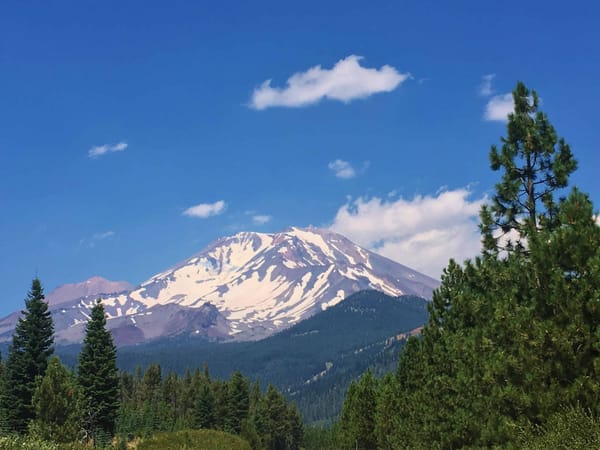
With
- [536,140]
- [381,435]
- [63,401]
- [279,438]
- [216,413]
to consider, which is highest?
[536,140]

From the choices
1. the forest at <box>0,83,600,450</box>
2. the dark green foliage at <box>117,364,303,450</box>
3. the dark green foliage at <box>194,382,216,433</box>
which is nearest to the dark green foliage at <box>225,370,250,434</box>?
the dark green foliage at <box>117,364,303,450</box>

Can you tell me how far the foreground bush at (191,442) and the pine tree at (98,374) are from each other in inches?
371

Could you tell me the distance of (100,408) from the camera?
60.9m

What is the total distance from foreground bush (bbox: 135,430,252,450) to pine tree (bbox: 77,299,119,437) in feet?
30.9

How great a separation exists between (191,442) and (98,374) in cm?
1694

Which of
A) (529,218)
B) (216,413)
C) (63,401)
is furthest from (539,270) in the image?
(216,413)

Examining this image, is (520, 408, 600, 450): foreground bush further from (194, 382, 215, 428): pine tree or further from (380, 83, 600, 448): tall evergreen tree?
(194, 382, 215, 428): pine tree

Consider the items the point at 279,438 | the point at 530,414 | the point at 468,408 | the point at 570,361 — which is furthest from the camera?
the point at 279,438

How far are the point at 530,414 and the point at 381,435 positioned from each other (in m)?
30.2

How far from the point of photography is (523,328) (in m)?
17.0

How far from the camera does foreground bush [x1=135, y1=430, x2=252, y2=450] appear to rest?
4638 cm

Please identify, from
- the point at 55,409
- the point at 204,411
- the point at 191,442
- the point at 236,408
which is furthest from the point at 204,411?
the point at 55,409

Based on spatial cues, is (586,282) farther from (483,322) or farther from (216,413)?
(216,413)

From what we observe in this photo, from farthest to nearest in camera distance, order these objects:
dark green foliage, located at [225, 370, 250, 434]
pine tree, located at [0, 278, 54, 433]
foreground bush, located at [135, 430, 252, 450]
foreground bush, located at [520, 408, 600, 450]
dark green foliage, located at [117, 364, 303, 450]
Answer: dark green foliage, located at [225, 370, 250, 434] → dark green foliage, located at [117, 364, 303, 450] → pine tree, located at [0, 278, 54, 433] → foreground bush, located at [135, 430, 252, 450] → foreground bush, located at [520, 408, 600, 450]
